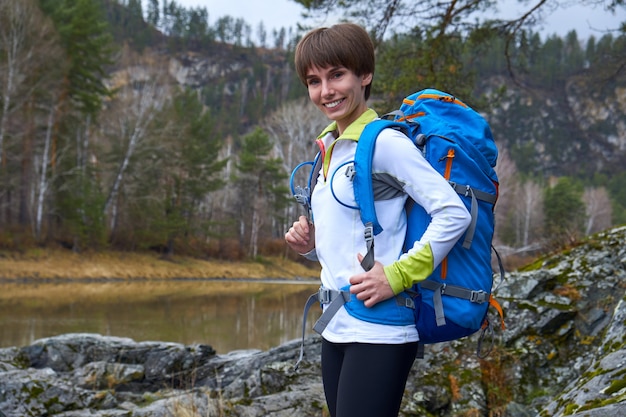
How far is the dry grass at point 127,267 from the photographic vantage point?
70.7 ft

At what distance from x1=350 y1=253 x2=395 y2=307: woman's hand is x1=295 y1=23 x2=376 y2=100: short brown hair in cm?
62

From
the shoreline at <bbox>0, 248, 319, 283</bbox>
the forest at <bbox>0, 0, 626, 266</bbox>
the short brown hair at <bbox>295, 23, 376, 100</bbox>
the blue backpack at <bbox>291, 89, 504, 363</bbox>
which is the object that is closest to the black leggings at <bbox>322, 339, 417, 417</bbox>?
the blue backpack at <bbox>291, 89, 504, 363</bbox>

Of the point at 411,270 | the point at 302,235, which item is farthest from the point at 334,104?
the point at 411,270

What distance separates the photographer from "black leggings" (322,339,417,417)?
1645 mm

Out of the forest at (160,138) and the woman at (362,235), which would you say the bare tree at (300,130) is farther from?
the woman at (362,235)

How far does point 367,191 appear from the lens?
65.1 inches

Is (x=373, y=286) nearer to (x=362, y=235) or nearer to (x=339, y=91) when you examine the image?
(x=362, y=235)

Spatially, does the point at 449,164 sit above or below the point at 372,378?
above

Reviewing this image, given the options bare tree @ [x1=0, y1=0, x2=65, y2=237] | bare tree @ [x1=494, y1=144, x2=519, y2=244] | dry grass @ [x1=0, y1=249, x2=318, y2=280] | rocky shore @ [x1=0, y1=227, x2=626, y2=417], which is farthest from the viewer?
bare tree @ [x1=494, y1=144, x2=519, y2=244]

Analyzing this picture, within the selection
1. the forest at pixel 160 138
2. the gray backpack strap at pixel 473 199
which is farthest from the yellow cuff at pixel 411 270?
the forest at pixel 160 138

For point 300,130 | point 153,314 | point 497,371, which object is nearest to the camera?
point 497,371

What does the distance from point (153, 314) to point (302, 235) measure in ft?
42.9

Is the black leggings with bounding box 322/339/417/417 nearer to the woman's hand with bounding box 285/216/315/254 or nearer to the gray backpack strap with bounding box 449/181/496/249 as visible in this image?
the gray backpack strap with bounding box 449/181/496/249

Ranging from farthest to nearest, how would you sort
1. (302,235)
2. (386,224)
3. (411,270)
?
(302,235)
(386,224)
(411,270)
